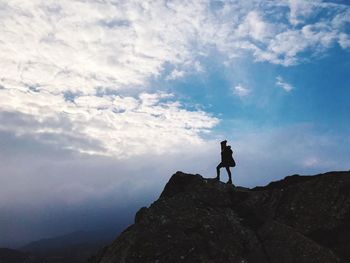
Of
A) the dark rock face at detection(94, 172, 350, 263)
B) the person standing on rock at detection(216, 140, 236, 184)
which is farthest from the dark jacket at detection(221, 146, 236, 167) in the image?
the dark rock face at detection(94, 172, 350, 263)

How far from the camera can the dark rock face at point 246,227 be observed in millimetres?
20969

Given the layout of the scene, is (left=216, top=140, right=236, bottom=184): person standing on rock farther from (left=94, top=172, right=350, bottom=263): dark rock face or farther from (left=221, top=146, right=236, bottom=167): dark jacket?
(left=94, top=172, right=350, bottom=263): dark rock face

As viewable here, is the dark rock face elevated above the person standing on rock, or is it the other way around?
the person standing on rock

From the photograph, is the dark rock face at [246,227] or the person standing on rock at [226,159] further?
the person standing on rock at [226,159]

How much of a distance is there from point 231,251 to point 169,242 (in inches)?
151

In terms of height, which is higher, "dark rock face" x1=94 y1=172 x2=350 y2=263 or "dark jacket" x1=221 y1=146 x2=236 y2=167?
"dark jacket" x1=221 y1=146 x2=236 y2=167

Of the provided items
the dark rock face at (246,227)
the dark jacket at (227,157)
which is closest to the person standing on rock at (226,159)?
the dark jacket at (227,157)

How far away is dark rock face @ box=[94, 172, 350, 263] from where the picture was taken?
68.8 ft

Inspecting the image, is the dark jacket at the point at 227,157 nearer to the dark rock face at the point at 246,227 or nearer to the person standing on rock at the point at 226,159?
the person standing on rock at the point at 226,159

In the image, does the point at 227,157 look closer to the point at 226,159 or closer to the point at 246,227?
the point at 226,159

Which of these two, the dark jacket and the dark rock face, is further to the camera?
the dark jacket

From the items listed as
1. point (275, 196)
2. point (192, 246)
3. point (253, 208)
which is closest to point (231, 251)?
point (192, 246)

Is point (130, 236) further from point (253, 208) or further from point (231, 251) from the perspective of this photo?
point (253, 208)

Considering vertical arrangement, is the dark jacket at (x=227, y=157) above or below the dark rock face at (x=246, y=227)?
above
